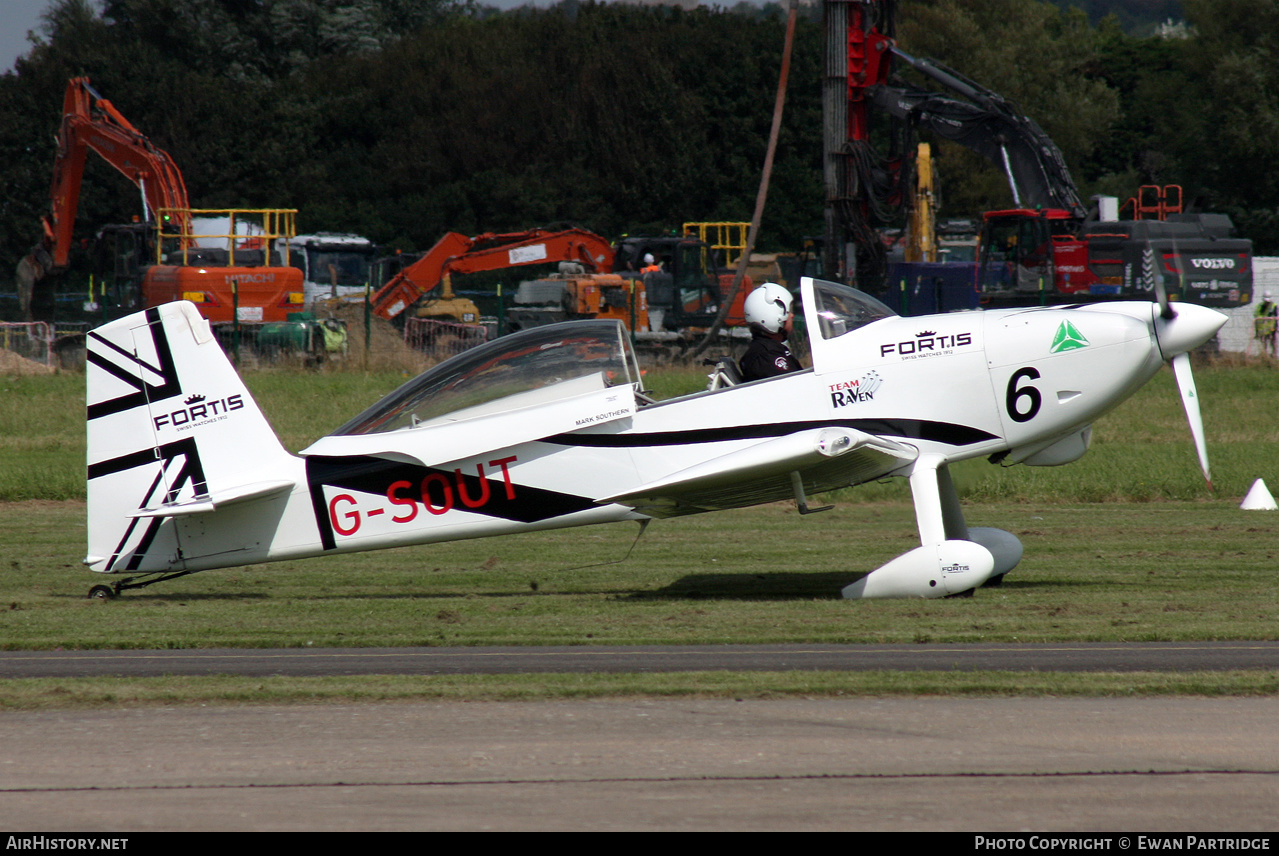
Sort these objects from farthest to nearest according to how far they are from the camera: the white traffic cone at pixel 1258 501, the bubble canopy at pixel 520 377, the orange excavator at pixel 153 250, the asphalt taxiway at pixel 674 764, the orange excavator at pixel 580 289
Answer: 1. the orange excavator at pixel 580 289
2. the orange excavator at pixel 153 250
3. the white traffic cone at pixel 1258 501
4. the bubble canopy at pixel 520 377
5. the asphalt taxiway at pixel 674 764

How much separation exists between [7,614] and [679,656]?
185 inches

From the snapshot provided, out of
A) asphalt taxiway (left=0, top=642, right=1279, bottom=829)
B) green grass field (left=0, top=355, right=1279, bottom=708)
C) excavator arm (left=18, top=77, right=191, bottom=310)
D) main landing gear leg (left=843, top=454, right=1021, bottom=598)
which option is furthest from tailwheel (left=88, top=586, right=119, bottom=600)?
excavator arm (left=18, top=77, right=191, bottom=310)

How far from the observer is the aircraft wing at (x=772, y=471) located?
8398mm

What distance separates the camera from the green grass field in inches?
262

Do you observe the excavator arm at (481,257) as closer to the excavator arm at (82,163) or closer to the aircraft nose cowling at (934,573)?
the excavator arm at (82,163)

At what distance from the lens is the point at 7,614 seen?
28.7ft

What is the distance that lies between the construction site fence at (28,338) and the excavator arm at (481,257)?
821 cm

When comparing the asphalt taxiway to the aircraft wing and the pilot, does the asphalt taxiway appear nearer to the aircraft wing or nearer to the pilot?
the aircraft wing

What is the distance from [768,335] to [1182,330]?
280cm

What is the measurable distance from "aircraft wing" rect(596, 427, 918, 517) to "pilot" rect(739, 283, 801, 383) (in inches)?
24.5

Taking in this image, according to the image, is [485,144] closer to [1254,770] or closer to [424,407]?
[424,407]

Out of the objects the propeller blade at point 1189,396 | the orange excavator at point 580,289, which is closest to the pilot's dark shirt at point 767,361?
the propeller blade at point 1189,396
